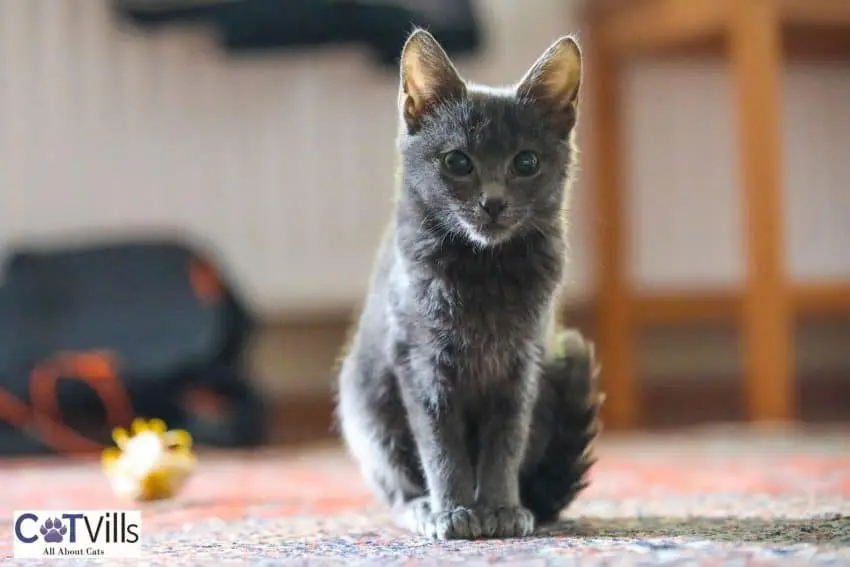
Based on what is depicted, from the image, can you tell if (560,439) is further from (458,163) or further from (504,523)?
(458,163)

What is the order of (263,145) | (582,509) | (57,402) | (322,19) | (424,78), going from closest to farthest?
(424,78) < (582,509) < (57,402) < (322,19) < (263,145)

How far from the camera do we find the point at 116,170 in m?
2.30

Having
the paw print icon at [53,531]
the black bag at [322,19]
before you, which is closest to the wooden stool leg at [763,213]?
the black bag at [322,19]

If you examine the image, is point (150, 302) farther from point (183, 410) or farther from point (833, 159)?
point (833, 159)

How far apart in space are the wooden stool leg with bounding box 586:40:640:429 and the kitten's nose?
141 centimetres

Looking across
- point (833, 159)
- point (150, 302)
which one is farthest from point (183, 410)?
point (833, 159)

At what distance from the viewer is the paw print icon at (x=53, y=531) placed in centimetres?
90

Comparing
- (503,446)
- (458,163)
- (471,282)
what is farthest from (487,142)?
(503,446)

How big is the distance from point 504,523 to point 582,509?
0.89 feet

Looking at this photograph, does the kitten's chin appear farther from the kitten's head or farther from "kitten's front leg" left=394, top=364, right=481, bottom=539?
"kitten's front leg" left=394, top=364, right=481, bottom=539

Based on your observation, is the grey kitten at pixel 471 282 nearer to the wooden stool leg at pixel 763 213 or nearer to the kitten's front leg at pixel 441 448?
the kitten's front leg at pixel 441 448

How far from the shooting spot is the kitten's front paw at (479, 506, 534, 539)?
3.14ft

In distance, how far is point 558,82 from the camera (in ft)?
3.35

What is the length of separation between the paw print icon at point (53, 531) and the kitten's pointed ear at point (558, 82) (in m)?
0.59
